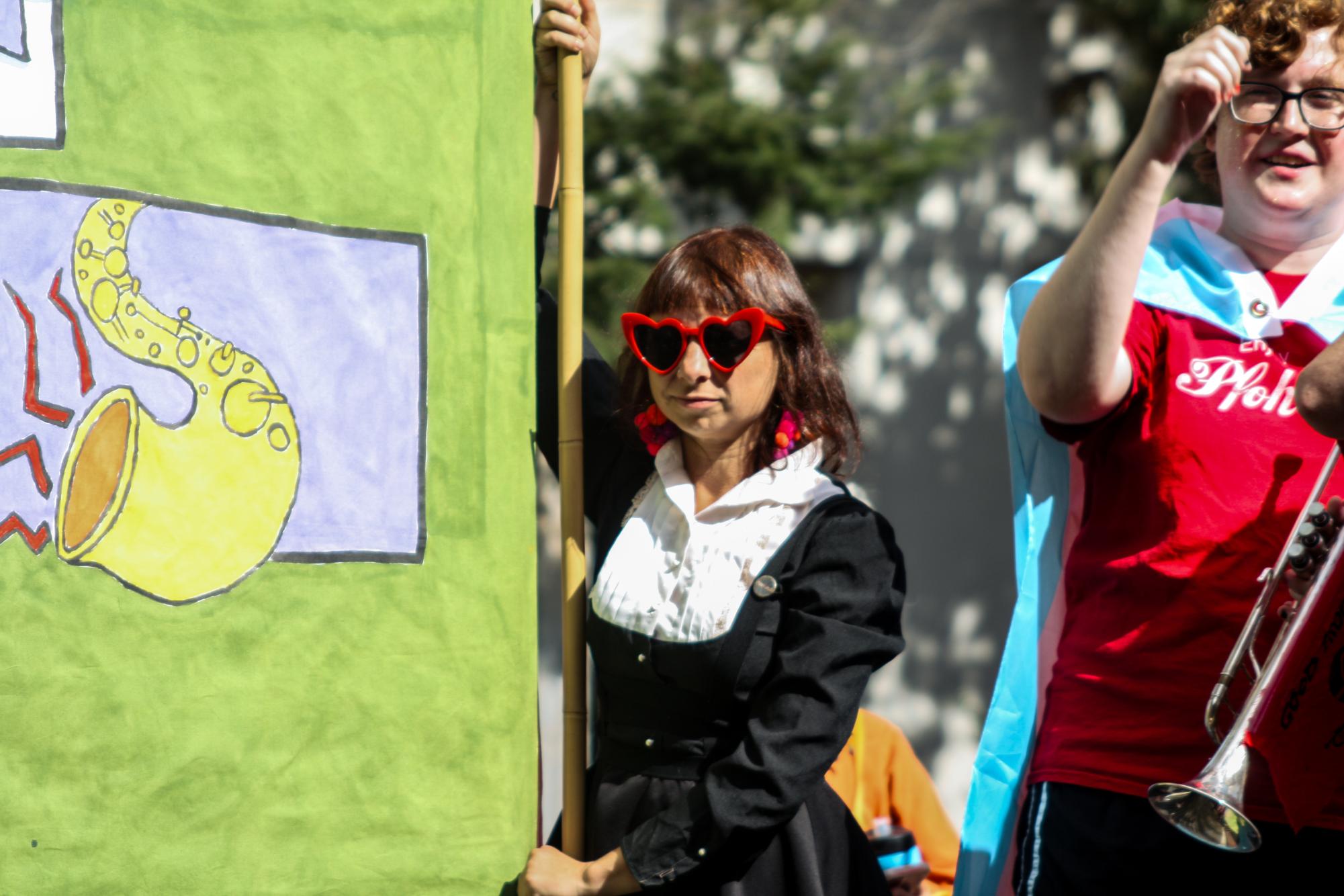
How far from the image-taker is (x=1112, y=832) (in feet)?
6.69

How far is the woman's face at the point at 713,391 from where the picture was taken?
222 cm

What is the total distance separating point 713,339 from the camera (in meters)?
2.21

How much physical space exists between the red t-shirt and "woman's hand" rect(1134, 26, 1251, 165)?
0.30 m

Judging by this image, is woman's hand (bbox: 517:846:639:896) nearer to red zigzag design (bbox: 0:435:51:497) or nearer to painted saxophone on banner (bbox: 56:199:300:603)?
painted saxophone on banner (bbox: 56:199:300:603)

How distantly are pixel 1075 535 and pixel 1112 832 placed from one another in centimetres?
46

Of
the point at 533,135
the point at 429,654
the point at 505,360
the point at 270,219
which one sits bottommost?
the point at 429,654

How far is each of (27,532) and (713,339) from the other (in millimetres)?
932

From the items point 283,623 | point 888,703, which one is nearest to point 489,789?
point 283,623

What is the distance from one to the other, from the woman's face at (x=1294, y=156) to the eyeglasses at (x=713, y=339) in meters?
0.68

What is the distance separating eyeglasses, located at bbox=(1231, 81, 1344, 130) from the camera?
205 cm

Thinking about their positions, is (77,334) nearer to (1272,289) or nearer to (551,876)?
(551,876)

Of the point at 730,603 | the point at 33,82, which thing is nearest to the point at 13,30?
the point at 33,82

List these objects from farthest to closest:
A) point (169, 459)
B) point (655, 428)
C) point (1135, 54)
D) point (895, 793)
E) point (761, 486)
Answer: point (1135, 54) < point (895, 793) < point (655, 428) < point (761, 486) < point (169, 459)

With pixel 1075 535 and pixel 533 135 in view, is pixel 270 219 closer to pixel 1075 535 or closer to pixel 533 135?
pixel 533 135
